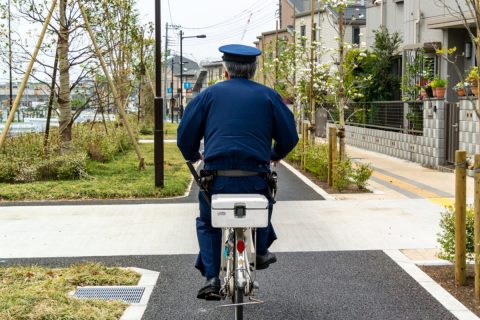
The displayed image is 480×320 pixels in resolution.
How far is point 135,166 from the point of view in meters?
16.5

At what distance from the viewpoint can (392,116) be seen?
70.0ft

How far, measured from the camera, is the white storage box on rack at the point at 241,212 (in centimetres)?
396

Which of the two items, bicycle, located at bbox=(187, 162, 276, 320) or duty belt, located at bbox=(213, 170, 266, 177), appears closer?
bicycle, located at bbox=(187, 162, 276, 320)

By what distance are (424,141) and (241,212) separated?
14211 mm

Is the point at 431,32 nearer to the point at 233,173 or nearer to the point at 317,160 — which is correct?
the point at 317,160

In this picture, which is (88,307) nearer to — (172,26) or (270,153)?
(270,153)

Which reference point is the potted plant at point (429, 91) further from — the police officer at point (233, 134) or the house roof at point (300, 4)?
the house roof at point (300, 4)

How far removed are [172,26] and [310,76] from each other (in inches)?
2065

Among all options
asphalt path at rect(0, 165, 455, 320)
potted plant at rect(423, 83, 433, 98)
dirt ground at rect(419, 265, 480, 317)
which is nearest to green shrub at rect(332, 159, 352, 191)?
asphalt path at rect(0, 165, 455, 320)

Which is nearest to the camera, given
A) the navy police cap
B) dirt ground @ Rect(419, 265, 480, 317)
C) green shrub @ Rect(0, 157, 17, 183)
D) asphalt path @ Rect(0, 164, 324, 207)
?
the navy police cap

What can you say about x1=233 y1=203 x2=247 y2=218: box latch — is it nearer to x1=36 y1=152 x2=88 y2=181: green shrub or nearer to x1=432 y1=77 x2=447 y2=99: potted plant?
x1=36 y1=152 x2=88 y2=181: green shrub

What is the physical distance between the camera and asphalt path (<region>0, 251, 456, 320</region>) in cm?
510

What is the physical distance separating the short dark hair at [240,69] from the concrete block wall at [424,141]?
12.5 meters

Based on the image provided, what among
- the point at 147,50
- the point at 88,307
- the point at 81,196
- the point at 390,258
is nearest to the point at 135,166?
the point at 81,196
